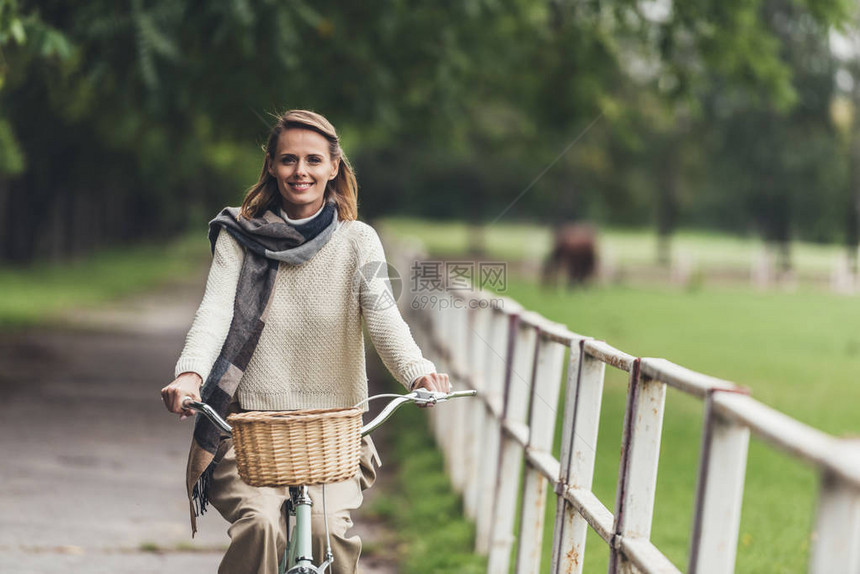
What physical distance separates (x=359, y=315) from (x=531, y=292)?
24352mm

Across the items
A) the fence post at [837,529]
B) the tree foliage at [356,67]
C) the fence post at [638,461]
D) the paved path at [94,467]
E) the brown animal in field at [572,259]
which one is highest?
the tree foliage at [356,67]

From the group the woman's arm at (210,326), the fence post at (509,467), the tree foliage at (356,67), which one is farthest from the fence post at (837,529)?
the fence post at (509,467)

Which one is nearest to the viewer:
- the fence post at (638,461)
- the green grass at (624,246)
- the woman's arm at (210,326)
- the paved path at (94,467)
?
the fence post at (638,461)

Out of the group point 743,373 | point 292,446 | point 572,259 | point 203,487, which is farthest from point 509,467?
point 572,259

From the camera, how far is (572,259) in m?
28.5

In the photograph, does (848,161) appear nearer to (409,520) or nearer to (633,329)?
(633,329)

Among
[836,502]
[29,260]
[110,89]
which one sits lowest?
[29,260]

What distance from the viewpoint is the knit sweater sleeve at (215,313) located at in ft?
10.5

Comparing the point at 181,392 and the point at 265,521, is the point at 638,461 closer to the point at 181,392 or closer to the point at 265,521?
the point at 265,521

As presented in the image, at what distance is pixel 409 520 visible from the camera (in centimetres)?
649

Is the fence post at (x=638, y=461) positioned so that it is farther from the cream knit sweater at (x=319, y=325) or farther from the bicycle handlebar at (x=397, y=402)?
the cream knit sweater at (x=319, y=325)

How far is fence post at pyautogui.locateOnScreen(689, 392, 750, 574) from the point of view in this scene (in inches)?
91.1

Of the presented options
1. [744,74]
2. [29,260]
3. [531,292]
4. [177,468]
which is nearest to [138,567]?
[177,468]

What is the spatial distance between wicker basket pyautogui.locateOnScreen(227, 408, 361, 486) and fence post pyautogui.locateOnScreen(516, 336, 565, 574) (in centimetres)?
170
